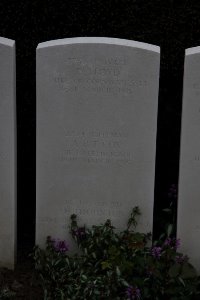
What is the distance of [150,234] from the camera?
4641 millimetres

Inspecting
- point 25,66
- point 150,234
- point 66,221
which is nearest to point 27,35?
point 25,66

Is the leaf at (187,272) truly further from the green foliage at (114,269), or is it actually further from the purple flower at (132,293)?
the purple flower at (132,293)

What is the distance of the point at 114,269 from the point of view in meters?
4.15

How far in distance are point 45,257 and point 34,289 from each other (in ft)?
0.81

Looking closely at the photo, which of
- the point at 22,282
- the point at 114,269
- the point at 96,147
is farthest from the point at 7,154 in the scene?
the point at 114,269

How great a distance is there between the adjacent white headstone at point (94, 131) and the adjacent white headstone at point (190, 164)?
0.22 m

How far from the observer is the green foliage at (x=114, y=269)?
4.09 m

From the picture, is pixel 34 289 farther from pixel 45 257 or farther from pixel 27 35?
pixel 27 35

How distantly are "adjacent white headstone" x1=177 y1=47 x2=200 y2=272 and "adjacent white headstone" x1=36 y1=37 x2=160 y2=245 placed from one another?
0.22 meters

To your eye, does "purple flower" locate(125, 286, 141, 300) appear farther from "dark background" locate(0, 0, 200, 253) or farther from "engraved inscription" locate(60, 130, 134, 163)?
"dark background" locate(0, 0, 200, 253)

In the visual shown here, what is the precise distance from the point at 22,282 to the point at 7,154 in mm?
965

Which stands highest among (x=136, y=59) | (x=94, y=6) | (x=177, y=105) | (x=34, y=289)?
(x=94, y=6)

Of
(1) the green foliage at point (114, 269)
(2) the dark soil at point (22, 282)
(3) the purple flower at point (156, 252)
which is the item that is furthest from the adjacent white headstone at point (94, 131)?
(3) the purple flower at point (156, 252)

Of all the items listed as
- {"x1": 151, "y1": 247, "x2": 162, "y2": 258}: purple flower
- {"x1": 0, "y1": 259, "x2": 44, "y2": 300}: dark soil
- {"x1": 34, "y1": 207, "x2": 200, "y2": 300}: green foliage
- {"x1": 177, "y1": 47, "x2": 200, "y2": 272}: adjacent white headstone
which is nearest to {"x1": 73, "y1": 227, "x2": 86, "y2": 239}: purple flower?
{"x1": 34, "y1": 207, "x2": 200, "y2": 300}: green foliage
